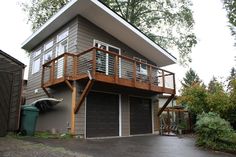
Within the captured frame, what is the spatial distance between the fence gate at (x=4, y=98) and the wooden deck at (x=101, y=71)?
2.48m

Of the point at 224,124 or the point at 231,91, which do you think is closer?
the point at 224,124

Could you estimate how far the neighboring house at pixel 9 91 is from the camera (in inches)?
328

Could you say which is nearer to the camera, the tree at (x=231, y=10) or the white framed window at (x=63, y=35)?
the white framed window at (x=63, y=35)

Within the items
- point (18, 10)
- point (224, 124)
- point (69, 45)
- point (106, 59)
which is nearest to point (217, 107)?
point (224, 124)

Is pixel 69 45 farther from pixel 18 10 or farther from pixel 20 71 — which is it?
pixel 18 10

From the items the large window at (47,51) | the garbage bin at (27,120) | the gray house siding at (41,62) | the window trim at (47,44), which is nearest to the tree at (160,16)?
the gray house siding at (41,62)

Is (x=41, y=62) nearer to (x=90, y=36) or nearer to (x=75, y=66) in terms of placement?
(x=90, y=36)

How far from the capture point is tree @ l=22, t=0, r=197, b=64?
67.3ft

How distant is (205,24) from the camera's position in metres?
20.3

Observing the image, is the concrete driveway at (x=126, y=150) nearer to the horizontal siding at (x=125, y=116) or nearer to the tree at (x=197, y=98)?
the horizontal siding at (x=125, y=116)

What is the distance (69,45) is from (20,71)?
3.20 m

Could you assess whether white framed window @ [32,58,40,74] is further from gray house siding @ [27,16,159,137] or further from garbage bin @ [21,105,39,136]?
garbage bin @ [21,105,39,136]

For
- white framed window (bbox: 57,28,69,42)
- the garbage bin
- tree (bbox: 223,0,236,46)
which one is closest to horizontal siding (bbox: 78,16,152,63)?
white framed window (bbox: 57,28,69,42)

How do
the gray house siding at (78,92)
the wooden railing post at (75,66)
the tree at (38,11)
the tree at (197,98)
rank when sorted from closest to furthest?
the wooden railing post at (75,66) < the gray house siding at (78,92) < the tree at (197,98) < the tree at (38,11)
